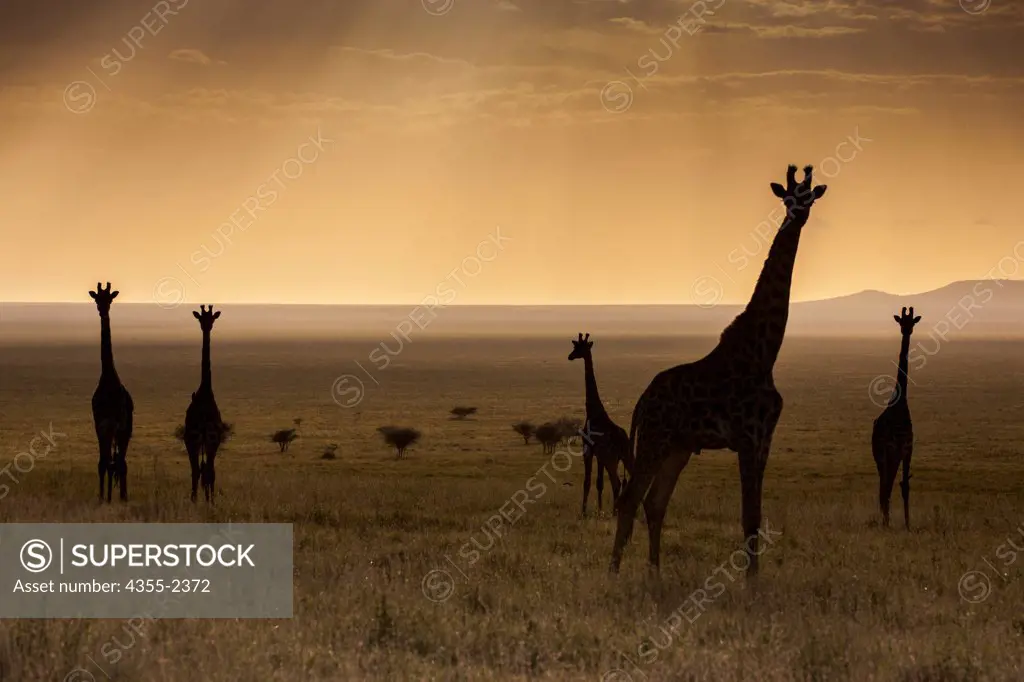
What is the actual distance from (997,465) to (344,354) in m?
116

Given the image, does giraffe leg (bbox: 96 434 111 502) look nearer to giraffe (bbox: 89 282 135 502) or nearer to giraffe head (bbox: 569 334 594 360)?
giraffe (bbox: 89 282 135 502)

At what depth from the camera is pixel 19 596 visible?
10.8 metres

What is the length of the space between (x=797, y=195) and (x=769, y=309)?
1.34 metres

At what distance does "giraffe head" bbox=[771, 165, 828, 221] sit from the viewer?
1257 cm

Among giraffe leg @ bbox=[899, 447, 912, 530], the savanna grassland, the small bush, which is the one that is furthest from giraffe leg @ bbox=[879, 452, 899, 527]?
the small bush

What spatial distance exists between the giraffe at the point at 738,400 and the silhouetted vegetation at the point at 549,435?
27700mm

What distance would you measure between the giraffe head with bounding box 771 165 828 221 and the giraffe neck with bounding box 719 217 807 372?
80 millimetres

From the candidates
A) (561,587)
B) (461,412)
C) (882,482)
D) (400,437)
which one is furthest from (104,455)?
(461,412)

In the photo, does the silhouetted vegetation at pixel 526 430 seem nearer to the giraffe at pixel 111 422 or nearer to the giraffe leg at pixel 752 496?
the giraffe at pixel 111 422

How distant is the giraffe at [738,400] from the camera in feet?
40.1

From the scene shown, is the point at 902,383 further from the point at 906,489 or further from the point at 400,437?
the point at 400,437

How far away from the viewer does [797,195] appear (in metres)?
12.6

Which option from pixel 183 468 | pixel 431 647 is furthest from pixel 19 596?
pixel 183 468

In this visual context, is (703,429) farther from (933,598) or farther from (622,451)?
(622,451)
